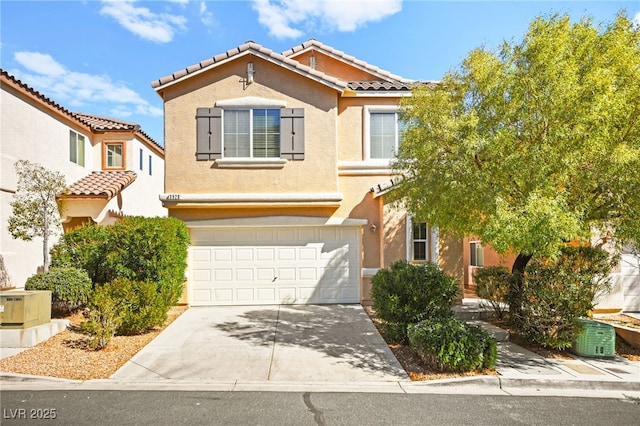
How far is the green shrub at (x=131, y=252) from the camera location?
29.7 feet

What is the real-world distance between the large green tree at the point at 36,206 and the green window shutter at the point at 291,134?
663cm

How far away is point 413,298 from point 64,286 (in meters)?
7.93

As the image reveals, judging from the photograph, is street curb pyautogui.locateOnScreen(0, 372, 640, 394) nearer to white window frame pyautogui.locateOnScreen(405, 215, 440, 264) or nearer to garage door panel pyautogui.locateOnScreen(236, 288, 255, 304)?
garage door panel pyautogui.locateOnScreen(236, 288, 255, 304)

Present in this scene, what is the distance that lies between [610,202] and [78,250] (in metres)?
11.7

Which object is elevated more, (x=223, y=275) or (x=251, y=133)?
(x=251, y=133)

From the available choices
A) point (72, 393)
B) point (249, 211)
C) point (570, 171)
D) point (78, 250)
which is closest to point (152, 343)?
point (72, 393)

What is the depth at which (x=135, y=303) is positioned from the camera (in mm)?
8422

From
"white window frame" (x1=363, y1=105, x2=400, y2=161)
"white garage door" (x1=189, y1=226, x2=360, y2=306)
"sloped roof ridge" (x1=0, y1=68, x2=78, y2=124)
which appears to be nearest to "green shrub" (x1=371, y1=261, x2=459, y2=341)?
"white garage door" (x1=189, y1=226, x2=360, y2=306)

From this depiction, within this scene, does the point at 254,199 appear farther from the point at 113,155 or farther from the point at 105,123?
the point at 105,123

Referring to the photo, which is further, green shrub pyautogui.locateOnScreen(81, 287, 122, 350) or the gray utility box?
the gray utility box

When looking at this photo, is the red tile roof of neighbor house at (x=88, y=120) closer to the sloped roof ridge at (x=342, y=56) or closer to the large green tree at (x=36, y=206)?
the large green tree at (x=36, y=206)

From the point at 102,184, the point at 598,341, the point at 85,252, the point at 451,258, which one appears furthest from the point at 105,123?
the point at 598,341

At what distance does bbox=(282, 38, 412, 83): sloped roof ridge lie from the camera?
14555mm

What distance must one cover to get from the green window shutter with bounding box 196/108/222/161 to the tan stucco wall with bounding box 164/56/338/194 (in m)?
0.17
